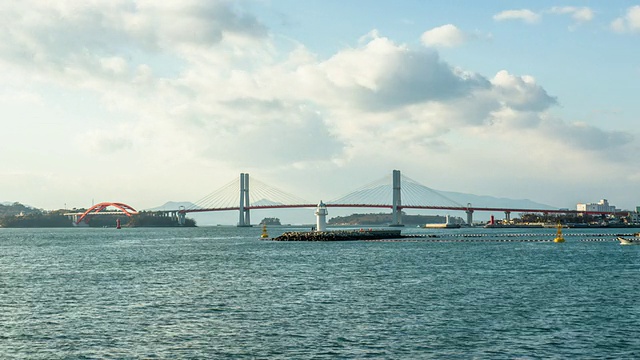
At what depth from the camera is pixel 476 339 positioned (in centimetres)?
2581

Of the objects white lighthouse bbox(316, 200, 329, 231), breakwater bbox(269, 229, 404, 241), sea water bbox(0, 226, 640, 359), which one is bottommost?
sea water bbox(0, 226, 640, 359)

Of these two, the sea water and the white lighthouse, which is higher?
the white lighthouse

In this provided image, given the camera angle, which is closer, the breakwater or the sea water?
the sea water

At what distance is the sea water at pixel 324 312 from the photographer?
80.5ft

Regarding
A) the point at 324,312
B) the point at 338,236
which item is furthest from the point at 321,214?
the point at 324,312

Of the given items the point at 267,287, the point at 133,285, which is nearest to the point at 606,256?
the point at 267,287

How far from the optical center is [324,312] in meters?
32.4

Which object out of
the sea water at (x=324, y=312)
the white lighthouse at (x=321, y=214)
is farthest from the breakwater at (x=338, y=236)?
the sea water at (x=324, y=312)

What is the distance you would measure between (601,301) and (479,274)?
15.2 meters

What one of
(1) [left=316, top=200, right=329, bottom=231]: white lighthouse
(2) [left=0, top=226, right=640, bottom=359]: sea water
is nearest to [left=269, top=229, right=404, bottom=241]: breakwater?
(1) [left=316, top=200, right=329, bottom=231]: white lighthouse

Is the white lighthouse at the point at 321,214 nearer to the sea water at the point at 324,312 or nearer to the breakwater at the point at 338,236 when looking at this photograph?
the breakwater at the point at 338,236

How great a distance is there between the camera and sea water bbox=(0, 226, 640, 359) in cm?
2453

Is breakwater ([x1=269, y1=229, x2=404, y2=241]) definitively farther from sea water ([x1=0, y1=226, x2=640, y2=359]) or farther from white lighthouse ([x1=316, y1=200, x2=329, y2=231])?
sea water ([x1=0, y1=226, x2=640, y2=359])

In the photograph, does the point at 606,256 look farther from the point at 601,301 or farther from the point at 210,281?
the point at 210,281
